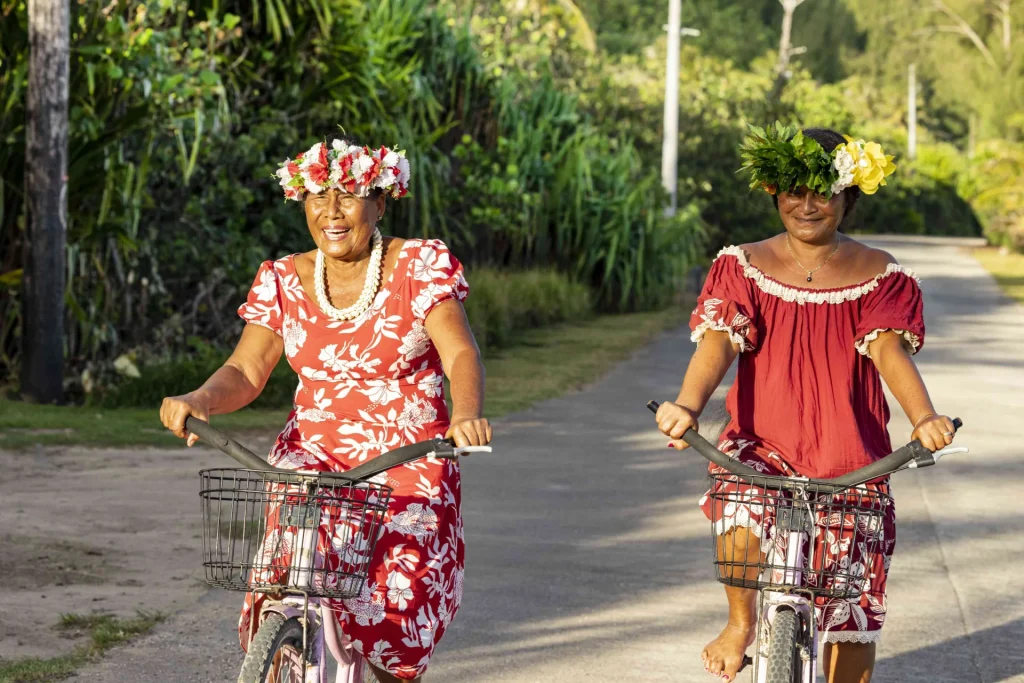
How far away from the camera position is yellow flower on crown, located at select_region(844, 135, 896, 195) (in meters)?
4.45

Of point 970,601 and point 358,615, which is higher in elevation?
point 358,615

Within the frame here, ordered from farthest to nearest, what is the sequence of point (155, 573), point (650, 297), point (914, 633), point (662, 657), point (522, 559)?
point (650, 297) → point (522, 559) → point (155, 573) → point (914, 633) → point (662, 657)

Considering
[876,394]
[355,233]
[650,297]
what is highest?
[355,233]

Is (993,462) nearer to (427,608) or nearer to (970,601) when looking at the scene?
(970,601)

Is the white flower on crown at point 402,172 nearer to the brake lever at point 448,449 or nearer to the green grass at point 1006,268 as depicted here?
the brake lever at point 448,449

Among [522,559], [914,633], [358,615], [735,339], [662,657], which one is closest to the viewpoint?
[358,615]

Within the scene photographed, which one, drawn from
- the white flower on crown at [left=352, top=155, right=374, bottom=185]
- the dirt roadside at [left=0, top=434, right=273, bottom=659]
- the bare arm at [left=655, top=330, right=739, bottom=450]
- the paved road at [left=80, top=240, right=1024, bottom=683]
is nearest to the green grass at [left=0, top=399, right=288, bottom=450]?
the dirt roadside at [left=0, top=434, right=273, bottom=659]

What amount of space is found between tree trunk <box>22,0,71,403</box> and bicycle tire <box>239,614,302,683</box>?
Result: 7810 mm

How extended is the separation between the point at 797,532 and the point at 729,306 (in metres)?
0.80

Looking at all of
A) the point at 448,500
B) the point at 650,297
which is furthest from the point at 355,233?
the point at 650,297

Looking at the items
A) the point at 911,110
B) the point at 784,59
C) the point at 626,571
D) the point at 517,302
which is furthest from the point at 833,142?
the point at 911,110

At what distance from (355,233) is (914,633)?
126 inches

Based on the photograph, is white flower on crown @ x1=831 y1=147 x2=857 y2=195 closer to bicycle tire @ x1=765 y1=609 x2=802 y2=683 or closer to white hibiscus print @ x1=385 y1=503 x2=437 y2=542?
bicycle tire @ x1=765 y1=609 x2=802 y2=683

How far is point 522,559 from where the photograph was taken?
7.49 metres
